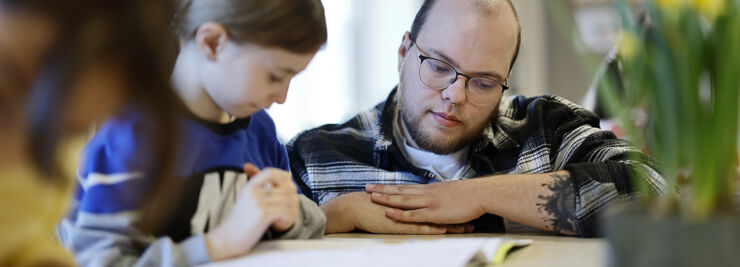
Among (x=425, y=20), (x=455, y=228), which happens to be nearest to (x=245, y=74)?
(x=455, y=228)

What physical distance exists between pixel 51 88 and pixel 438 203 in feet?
3.15

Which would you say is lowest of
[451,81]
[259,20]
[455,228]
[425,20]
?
[455,228]

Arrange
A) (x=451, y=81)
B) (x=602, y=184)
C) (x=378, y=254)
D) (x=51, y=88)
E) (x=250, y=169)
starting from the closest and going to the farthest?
(x=51, y=88) → (x=378, y=254) → (x=250, y=169) → (x=602, y=184) → (x=451, y=81)

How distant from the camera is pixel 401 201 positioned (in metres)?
1.51

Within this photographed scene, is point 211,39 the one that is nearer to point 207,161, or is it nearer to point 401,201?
point 207,161

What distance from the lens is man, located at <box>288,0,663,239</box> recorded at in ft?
5.12

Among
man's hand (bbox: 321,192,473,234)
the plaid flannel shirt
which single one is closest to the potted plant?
man's hand (bbox: 321,192,473,234)

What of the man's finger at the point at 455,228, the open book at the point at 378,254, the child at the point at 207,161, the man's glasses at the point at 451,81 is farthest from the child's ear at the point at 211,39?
the man's glasses at the point at 451,81

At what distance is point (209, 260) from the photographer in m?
0.96

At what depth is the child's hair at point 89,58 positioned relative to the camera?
0.65 m

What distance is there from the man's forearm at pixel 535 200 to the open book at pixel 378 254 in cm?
37

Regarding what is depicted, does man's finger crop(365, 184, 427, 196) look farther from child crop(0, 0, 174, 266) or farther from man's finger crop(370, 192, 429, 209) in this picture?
child crop(0, 0, 174, 266)

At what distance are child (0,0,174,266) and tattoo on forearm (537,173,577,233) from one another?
0.94 meters

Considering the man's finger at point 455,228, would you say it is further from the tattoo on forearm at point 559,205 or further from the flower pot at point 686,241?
the flower pot at point 686,241
